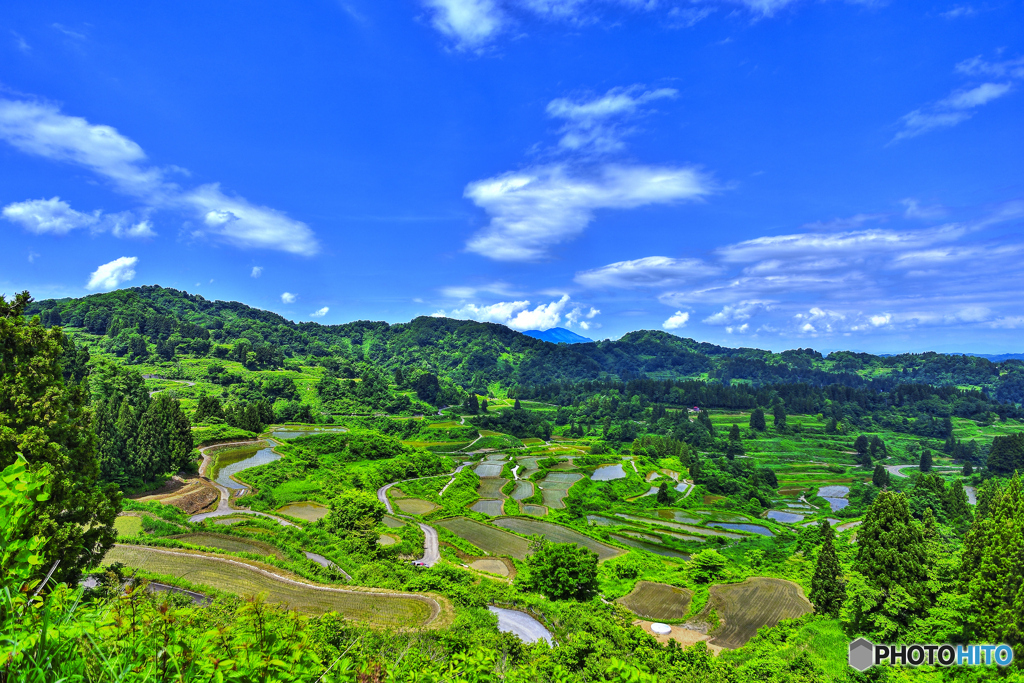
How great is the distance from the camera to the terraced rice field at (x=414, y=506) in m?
52.4

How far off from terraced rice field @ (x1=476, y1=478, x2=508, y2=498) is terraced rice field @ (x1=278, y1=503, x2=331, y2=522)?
2187 centimetres

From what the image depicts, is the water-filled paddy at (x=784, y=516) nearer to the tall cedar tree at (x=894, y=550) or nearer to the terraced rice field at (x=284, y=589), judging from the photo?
the tall cedar tree at (x=894, y=550)

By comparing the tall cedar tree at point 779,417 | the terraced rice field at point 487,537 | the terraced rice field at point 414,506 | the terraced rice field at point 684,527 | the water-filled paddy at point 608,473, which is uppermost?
the tall cedar tree at point 779,417

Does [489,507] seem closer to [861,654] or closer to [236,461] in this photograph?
[236,461]

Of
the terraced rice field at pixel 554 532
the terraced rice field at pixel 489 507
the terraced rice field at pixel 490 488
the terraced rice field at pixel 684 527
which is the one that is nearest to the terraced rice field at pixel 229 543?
the terraced rice field at pixel 554 532

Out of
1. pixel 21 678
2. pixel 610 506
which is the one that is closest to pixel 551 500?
pixel 610 506

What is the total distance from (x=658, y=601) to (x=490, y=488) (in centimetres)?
3551

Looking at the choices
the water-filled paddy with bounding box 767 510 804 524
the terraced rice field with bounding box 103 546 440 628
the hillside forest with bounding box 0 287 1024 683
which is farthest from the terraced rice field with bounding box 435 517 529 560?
the water-filled paddy with bounding box 767 510 804 524

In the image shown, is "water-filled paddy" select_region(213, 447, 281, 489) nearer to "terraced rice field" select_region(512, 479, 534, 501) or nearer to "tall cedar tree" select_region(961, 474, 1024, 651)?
"terraced rice field" select_region(512, 479, 534, 501)

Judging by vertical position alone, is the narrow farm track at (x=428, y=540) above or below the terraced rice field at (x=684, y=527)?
above

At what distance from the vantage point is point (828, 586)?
28938mm

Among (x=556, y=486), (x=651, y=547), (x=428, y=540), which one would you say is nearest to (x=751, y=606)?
(x=651, y=547)

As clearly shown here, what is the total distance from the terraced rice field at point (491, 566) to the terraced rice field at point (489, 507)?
16121 mm

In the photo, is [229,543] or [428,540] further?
[428,540]
